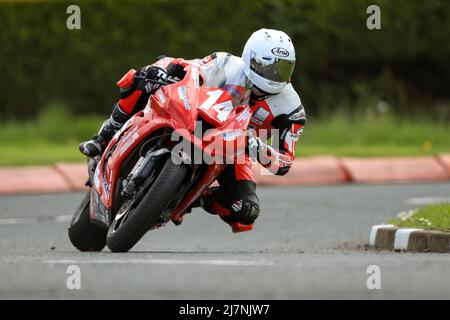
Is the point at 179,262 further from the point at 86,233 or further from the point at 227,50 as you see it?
the point at 227,50

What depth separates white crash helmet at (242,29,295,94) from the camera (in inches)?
352

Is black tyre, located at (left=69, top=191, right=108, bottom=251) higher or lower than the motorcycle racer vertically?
lower

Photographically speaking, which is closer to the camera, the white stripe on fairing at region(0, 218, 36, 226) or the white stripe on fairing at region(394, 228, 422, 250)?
the white stripe on fairing at region(394, 228, 422, 250)

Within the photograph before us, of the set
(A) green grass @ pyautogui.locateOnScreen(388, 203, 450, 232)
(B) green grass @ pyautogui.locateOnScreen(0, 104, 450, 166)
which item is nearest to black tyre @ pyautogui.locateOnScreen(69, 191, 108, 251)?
(A) green grass @ pyautogui.locateOnScreen(388, 203, 450, 232)

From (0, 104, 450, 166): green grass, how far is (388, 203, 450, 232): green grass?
6767mm

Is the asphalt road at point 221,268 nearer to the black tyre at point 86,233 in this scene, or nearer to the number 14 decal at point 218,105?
the black tyre at point 86,233

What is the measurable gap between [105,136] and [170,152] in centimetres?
115

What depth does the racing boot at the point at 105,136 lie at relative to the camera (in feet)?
31.0

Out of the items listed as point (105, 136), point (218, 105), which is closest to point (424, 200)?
point (105, 136)

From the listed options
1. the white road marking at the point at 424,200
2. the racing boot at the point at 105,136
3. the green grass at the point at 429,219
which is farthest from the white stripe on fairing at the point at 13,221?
the white road marking at the point at 424,200

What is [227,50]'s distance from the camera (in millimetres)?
19578

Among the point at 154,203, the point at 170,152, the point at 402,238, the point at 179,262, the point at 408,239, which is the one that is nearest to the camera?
the point at 179,262

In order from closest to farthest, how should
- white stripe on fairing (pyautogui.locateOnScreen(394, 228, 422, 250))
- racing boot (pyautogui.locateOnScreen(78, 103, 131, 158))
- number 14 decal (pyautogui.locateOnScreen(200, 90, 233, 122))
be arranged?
number 14 decal (pyautogui.locateOnScreen(200, 90, 233, 122)) → racing boot (pyautogui.locateOnScreen(78, 103, 131, 158)) → white stripe on fairing (pyautogui.locateOnScreen(394, 228, 422, 250))

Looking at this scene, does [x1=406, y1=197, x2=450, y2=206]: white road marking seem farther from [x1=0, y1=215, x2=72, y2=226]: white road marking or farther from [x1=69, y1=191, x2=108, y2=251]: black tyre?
[x1=69, y1=191, x2=108, y2=251]: black tyre
